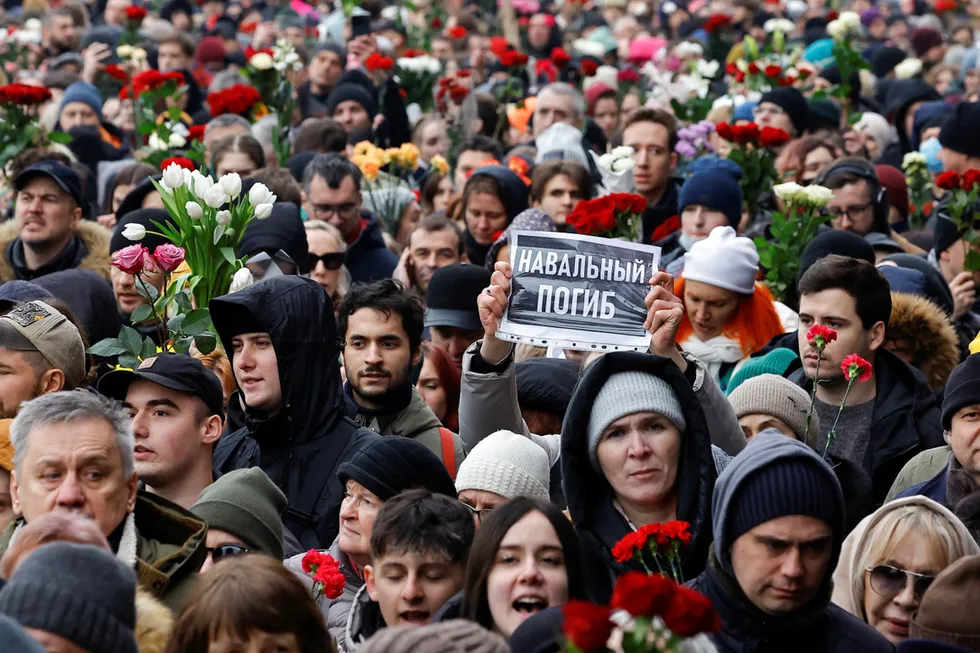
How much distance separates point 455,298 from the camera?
7809 mm

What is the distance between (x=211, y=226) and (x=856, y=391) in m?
2.47

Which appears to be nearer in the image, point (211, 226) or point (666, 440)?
point (666, 440)

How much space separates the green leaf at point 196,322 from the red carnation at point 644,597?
3.26 metres

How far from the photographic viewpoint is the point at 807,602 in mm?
4465

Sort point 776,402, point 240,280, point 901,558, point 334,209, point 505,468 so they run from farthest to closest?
point 334,209 < point 240,280 < point 776,402 < point 505,468 < point 901,558

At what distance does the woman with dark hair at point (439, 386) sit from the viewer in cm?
705

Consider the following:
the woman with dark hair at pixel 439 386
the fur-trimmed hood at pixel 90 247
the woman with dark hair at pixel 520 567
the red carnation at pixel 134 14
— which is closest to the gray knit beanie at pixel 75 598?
the woman with dark hair at pixel 520 567

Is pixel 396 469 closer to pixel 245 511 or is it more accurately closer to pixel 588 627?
pixel 245 511

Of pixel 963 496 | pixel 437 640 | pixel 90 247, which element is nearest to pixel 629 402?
pixel 963 496

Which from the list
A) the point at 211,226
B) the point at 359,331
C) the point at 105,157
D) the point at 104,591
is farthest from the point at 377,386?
the point at 105,157

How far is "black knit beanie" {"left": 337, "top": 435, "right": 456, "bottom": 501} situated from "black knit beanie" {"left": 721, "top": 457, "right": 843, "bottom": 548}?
1.07 m

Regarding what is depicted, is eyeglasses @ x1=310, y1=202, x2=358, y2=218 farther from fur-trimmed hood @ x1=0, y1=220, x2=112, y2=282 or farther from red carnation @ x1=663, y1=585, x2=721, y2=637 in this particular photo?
red carnation @ x1=663, y1=585, x2=721, y2=637

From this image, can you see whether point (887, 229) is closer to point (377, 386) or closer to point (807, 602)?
point (377, 386)

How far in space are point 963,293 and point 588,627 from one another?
18.8 ft
